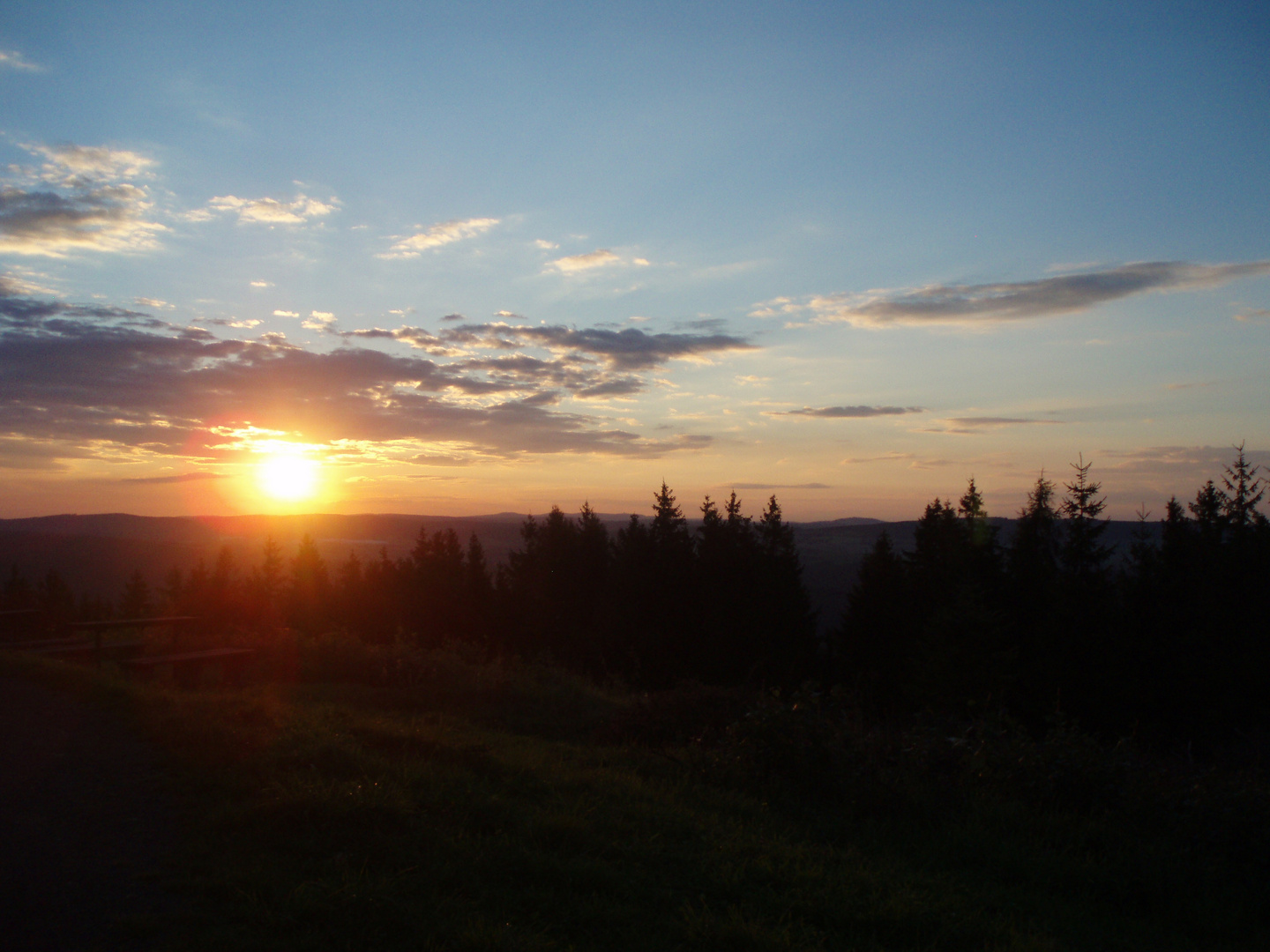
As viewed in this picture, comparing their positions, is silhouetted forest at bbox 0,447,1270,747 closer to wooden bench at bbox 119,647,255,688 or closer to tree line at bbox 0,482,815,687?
tree line at bbox 0,482,815,687

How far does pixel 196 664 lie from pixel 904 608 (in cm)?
3228

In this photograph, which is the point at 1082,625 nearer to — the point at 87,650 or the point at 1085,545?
the point at 1085,545

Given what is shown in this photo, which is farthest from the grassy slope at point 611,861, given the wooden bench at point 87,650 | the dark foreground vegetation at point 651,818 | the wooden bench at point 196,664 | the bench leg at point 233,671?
the wooden bench at point 87,650

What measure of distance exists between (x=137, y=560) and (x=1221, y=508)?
135417mm

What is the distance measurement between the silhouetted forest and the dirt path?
8.25 m

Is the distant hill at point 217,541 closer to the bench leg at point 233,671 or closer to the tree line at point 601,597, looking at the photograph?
the tree line at point 601,597

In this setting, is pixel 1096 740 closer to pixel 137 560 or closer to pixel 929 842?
pixel 929 842

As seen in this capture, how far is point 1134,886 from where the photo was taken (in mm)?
4879

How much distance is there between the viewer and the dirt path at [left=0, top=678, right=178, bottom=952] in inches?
133

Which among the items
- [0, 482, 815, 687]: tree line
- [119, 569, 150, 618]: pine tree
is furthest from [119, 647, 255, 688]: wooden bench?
[119, 569, 150, 618]: pine tree

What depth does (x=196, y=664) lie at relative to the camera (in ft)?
34.9

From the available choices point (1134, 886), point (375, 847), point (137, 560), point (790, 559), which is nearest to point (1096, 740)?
point (1134, 886)

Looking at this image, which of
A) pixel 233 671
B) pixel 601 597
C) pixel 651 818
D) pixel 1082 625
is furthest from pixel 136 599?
pixel 651 818

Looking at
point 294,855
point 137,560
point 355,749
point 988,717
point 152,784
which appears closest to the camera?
point 294,855
